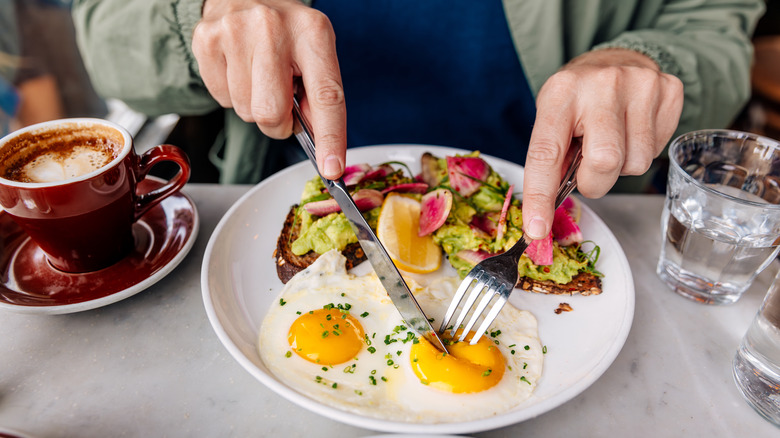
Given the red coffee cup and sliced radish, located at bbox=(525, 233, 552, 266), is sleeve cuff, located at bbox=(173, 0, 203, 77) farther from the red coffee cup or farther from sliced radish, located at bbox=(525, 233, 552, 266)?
sliced radish, located at bbox=(525, 233, 552, 266)

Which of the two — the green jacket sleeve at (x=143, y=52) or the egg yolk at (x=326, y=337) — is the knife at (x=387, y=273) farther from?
the green jacket sleeve at (x=143, y=52)

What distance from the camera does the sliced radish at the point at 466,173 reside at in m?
1.61

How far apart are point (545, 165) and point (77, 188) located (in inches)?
46.7

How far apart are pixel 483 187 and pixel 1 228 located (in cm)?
152

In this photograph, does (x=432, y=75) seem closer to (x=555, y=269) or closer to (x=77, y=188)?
(x=555, y=269)

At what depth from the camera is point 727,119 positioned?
7.41ft

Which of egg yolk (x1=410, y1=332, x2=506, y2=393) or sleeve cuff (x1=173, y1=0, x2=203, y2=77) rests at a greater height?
sleeve cuff (x1=173, y1=0, x2=203, y2=77)

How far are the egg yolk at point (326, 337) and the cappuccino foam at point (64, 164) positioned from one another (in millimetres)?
713

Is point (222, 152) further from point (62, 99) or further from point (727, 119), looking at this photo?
point (727, 119)

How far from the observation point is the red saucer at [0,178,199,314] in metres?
1.21

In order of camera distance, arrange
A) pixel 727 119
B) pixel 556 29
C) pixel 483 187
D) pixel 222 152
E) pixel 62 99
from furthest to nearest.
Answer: pixel 62 99, pixel 222 152, pixel 727 119, pixel 556 29, pixel 483 187

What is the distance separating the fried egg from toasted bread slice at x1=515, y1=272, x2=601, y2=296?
116 millimetres

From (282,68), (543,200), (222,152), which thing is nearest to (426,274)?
(543,200)

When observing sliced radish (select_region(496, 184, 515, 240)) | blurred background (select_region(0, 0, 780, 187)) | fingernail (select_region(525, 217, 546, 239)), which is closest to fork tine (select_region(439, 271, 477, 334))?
fingernail (select_region(525, 217, 546, 239))
